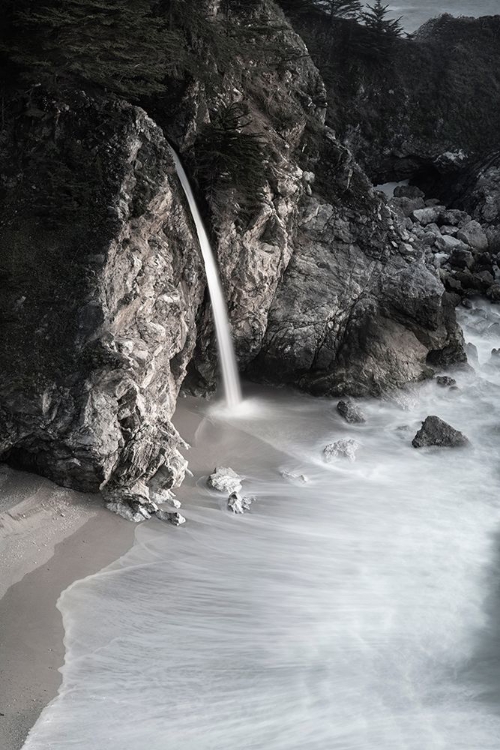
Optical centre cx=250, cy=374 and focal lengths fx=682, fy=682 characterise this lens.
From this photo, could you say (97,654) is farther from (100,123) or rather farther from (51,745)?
(100,123)

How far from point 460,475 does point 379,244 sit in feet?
19.4

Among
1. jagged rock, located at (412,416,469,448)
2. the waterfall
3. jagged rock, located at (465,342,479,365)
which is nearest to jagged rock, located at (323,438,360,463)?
jagged rock, located at (412,416,469,448)

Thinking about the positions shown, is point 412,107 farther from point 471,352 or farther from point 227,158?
point 227,158

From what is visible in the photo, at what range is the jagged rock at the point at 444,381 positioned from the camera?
1477 centimetres

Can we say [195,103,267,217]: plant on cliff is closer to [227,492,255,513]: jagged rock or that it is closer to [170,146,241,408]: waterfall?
[170,146,241,408]: waterfall

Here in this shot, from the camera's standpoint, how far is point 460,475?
1159 centimetres

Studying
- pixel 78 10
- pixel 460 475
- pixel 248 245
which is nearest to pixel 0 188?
pixel 78 10

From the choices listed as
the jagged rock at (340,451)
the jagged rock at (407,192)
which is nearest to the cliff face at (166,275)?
the jagged rock at (340,451)

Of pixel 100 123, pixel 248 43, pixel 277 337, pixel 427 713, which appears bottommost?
pixel 427 713

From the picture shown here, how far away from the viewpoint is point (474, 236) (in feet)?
72.8

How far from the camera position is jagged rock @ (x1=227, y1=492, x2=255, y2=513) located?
32.4 feet

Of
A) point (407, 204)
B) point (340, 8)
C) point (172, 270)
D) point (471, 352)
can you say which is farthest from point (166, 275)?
point (340, 8)

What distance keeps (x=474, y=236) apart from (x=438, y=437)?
1186 centimetres

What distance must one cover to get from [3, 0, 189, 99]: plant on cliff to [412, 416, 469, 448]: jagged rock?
24.6 ft
